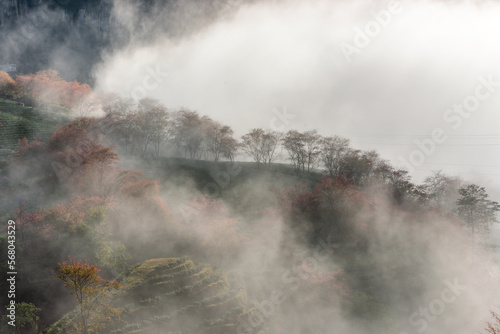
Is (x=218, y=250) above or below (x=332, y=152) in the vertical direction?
below

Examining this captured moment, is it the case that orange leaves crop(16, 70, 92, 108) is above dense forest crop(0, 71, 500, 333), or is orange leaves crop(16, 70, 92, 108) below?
above

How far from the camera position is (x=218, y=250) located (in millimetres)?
25156

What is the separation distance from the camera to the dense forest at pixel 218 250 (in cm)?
1684

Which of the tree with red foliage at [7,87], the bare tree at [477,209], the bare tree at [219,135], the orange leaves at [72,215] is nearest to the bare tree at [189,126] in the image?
the bare tree at [219,135]

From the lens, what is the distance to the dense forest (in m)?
16.8

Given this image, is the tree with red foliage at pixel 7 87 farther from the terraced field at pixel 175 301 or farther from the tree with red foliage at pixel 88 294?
the tree with red foliage at pixel 88 294

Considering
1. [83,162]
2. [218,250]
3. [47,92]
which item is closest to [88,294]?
[218,250]

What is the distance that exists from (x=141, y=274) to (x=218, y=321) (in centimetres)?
676

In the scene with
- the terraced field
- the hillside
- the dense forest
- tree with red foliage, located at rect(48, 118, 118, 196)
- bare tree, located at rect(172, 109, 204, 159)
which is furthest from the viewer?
bare tree, located at rect(172, 109, 204, 159)

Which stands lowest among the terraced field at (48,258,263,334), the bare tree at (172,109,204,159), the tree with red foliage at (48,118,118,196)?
the terraced field at (48,258,263,334)

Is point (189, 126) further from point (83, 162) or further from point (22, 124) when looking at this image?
point (83, 162)

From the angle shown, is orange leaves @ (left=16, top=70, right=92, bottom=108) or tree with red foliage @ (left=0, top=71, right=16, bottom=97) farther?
tree with red foliage @ (left=0, top=71, right=16, bottom=97)

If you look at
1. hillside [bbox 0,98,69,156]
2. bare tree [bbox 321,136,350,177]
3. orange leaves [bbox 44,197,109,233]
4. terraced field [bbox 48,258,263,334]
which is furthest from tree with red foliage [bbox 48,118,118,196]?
bare tree [bbox 321,136,350,177]

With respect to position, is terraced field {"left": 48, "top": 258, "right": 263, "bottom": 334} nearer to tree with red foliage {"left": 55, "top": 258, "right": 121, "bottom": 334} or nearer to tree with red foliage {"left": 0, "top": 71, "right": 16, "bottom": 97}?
tree with red foliage {"left": 55, "top": 258, "right": 121, "bottom": 334}
